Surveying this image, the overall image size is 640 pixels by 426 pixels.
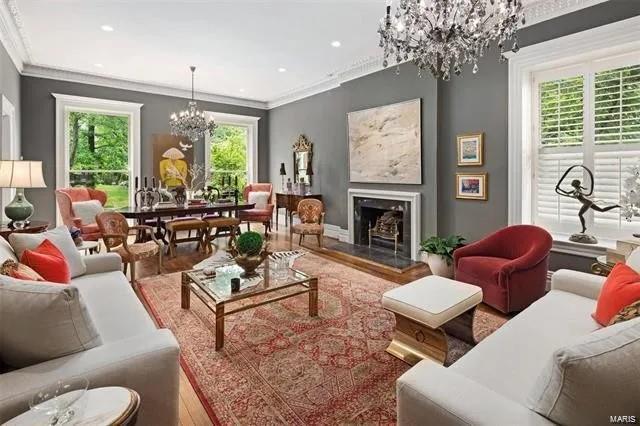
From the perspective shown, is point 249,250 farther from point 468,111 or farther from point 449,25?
point 468,111

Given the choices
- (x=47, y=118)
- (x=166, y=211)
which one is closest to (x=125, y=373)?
(x=166, y=211)

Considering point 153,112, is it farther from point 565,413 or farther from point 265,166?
point 565,413

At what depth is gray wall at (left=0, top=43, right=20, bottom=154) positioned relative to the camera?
163 inches

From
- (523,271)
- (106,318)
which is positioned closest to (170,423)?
(106,318)

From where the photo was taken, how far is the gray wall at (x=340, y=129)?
4703mm

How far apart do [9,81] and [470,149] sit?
632 centimetres

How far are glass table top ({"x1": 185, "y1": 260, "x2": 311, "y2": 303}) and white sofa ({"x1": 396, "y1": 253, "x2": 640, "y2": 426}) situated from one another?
1.58m

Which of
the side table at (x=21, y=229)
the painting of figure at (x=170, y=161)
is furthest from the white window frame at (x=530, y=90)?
the painting of figure at (x=170, y=161)

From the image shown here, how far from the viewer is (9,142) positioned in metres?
4.75

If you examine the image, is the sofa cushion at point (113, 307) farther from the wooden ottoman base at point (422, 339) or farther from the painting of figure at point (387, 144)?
the painting of figure at point (387, 144)

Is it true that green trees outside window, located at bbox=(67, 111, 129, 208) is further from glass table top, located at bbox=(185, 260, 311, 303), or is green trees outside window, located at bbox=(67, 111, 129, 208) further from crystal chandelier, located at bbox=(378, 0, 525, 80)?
crystal chandelier, located at bbox=(378, 0, 525, 80)

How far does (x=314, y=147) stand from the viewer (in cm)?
702

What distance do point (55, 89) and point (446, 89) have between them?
648cm

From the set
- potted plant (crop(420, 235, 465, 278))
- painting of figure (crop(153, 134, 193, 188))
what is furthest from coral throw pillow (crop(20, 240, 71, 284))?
painting of figure (crop(153, 134, 193, 188))
